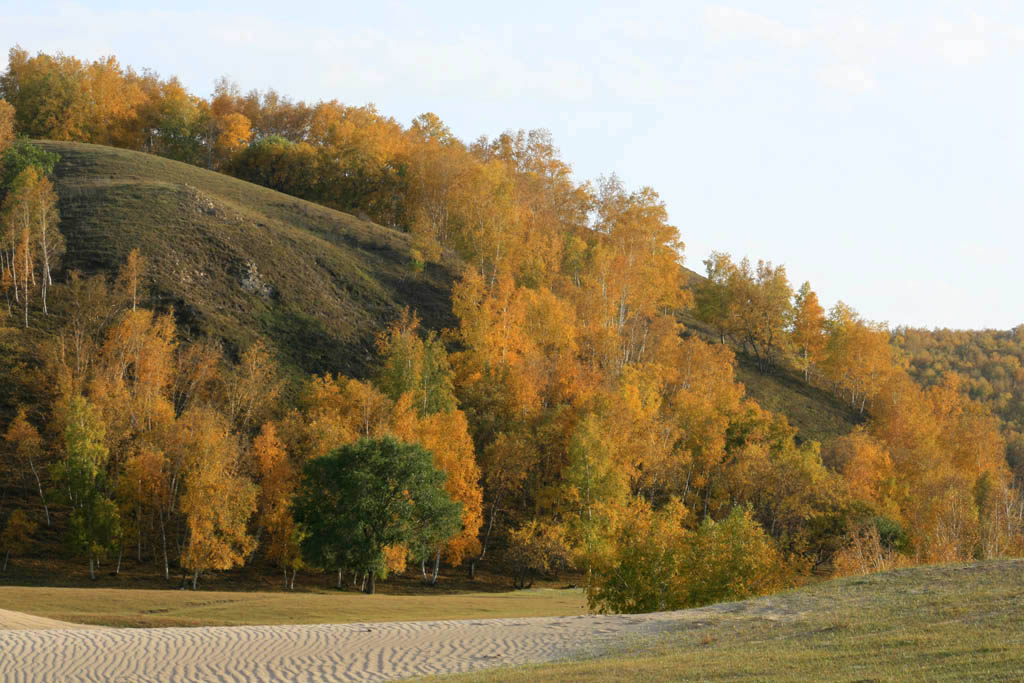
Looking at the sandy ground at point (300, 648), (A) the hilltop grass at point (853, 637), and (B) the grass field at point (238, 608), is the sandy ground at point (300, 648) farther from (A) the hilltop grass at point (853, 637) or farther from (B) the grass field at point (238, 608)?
(B) the grass field at point (238, 608)

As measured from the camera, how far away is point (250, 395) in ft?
226

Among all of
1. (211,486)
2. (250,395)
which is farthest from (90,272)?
(211,486)

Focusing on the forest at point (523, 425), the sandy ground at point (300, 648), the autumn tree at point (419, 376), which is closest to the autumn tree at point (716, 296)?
the forest at point (523, 425)

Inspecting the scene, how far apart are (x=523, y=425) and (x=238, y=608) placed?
41552 millimetres

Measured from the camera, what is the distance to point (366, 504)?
55.8 metres

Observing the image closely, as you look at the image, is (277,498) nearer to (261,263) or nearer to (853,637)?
(261,263)

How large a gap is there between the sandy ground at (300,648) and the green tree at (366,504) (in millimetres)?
25322

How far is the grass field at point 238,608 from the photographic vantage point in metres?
34.8

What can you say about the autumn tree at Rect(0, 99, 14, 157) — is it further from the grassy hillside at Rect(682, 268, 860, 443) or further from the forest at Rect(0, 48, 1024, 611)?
the grassy hillside at Rect(682, 268, 860, 443)

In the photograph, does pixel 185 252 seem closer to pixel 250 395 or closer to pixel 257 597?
pixel 250 395

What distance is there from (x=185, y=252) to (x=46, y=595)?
54.9 metres

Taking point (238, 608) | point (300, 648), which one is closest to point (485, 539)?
point (238, 608)

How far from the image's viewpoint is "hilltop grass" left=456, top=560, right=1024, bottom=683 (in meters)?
15.7

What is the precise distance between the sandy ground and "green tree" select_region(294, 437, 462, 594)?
25322 millimetres
